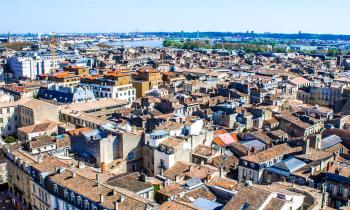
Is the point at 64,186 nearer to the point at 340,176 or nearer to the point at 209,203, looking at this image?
the point at 209,203

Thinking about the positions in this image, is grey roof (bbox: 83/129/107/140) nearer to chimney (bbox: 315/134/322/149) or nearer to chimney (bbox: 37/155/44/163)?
chimney (bbox: 37/155/44/163)

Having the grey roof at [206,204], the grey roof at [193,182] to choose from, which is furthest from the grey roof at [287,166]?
the grey roof at [206,204]

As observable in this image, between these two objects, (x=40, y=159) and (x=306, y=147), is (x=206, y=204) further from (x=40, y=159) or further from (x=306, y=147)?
(x=306, y=147)

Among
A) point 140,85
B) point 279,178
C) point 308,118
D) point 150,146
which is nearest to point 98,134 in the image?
point 150,146

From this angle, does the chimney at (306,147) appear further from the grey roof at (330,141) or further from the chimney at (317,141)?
the grey roof at (330,141)

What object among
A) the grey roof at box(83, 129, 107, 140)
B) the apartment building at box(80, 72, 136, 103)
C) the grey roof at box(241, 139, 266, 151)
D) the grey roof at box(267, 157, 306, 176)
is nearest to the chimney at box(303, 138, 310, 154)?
the grey roof at box(267, 157, 306, 176)

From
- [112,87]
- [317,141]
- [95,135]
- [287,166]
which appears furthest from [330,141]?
[112,87]
